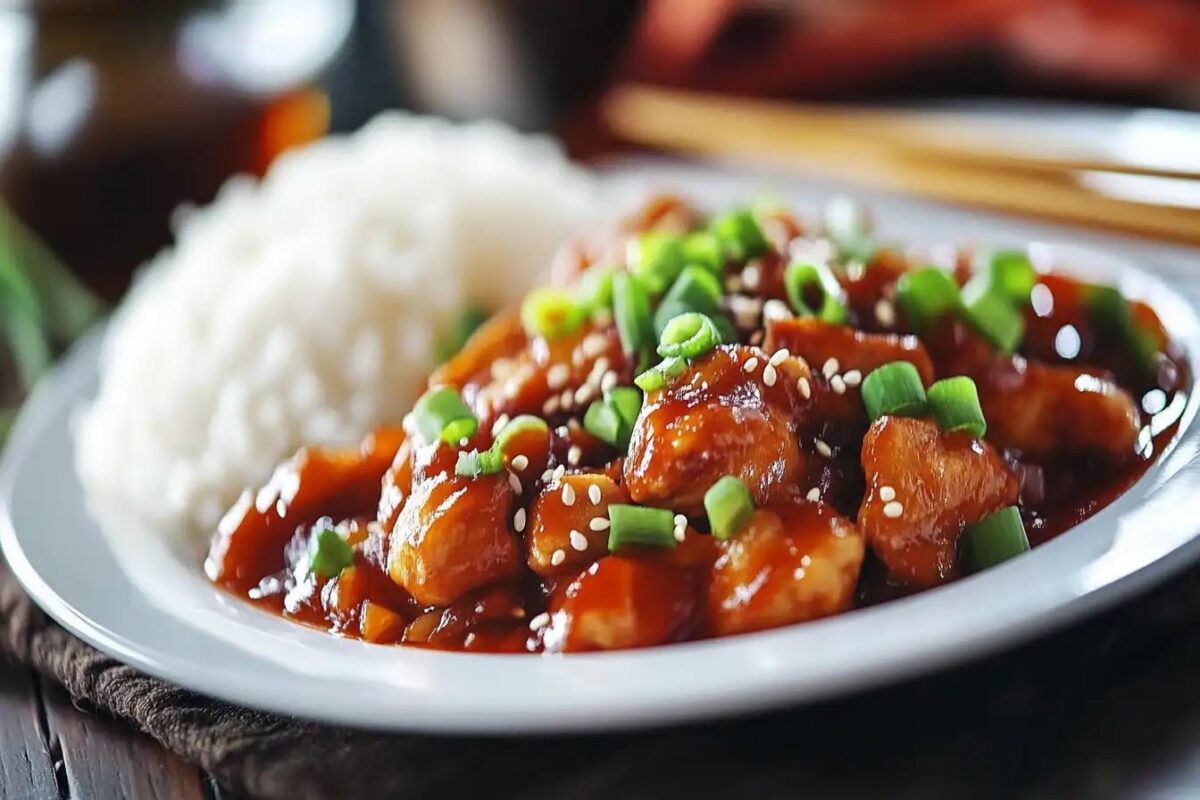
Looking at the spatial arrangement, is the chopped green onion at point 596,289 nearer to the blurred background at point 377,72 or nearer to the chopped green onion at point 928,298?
the chopped green onion at point 928,298

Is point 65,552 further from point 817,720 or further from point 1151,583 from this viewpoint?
point 1151,583

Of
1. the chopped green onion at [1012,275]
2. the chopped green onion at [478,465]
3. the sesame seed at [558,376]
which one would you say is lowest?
the chopped green onion at [1012,275]

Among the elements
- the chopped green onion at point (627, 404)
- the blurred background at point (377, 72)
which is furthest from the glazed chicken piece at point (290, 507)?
the blurred background at point (377, 72)

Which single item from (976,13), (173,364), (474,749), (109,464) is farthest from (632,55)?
(474,749)

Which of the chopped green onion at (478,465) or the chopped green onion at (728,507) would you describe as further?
the chopped green onion at (478,465)

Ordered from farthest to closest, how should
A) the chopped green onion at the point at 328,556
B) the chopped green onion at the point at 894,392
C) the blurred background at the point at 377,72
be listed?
1. the blurred background at the point at 377,72
2. the chopped green onion at the point at 328,556
3. the chopped green onion at the point at 894,392

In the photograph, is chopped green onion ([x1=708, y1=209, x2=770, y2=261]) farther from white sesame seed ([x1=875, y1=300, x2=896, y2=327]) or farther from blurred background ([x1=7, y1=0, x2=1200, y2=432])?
blurred background ([x1=7, y1=0, x2=1200, y2=432])
